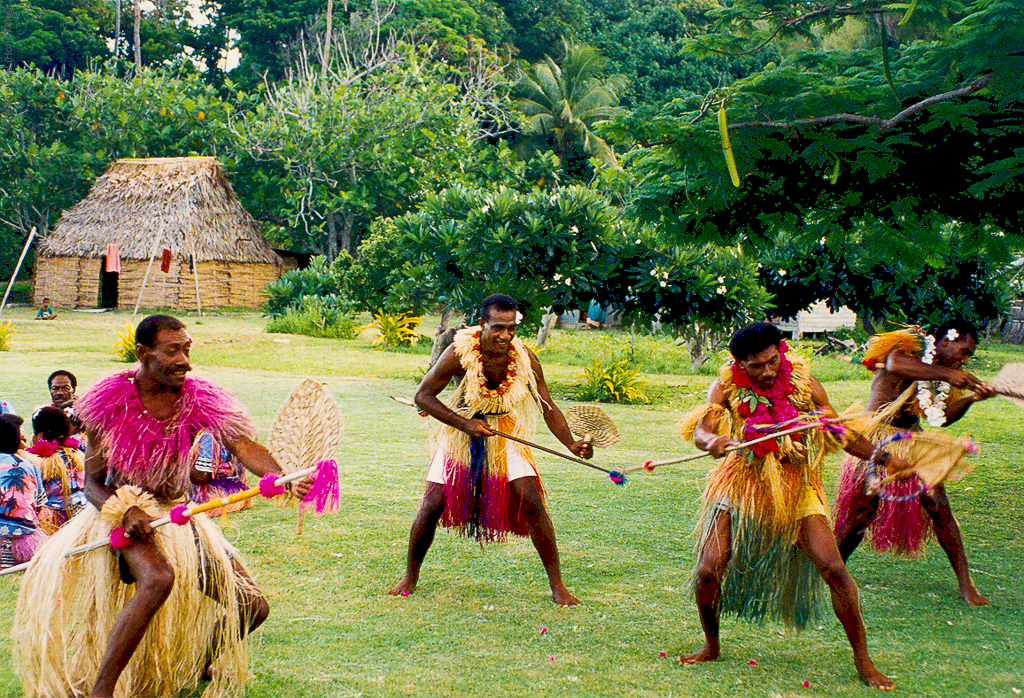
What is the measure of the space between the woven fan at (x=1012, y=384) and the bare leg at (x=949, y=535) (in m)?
0.59

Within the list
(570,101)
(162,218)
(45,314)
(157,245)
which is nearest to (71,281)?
(157,245)

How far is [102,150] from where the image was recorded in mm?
29688

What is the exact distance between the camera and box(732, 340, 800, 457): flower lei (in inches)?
165

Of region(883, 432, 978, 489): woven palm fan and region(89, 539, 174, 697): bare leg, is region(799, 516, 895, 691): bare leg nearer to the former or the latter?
region(883, 432, 978, 489): woven palm fan

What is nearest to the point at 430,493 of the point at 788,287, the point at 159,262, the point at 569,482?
the point at 569,482

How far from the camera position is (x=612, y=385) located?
13820 millimetres

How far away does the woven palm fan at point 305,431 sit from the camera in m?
3.70

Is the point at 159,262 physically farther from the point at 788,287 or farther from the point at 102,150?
the point at 788,287

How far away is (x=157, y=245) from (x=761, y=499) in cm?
2470

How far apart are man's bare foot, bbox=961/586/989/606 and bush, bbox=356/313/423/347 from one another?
15.7m

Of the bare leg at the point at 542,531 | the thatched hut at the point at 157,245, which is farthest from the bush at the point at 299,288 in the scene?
the bare leg at the point at 542,531

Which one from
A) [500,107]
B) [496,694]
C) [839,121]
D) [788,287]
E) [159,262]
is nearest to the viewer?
[496,694]

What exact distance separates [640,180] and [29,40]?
3305cm

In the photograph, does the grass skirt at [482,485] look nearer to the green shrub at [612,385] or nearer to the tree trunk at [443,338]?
the tree trunk at [443,338]
